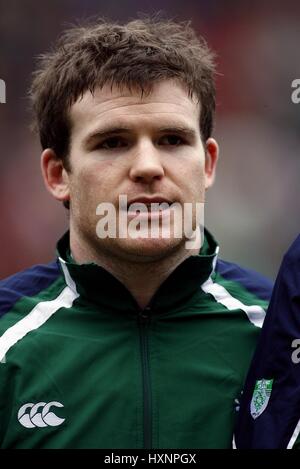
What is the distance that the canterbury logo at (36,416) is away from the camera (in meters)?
1.64

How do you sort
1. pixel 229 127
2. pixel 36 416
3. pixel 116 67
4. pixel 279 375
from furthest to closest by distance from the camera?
1. pixel 229 127
2. pixel 116 67
3. pixel 36 416
4. pixel 279 375

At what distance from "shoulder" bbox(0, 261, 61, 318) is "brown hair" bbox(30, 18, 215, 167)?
27 cm

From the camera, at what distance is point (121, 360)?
171cm

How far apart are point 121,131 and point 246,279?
52 centimetres

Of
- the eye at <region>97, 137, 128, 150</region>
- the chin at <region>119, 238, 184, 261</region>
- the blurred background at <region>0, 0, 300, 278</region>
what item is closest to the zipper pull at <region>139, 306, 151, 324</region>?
Result: the chin at <region>119, 238, 184, 261</region>

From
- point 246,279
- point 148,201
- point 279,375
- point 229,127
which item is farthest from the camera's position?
point 229,127

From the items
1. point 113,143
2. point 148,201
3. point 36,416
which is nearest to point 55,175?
point 113,143

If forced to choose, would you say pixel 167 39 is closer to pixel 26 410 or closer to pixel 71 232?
pixel 71 232

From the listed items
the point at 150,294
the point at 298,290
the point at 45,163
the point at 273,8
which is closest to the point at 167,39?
the point at 45,163

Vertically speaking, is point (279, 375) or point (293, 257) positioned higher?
point (293, 257)

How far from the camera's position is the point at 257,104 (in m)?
4.65

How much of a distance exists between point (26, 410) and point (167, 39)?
0.95 metres

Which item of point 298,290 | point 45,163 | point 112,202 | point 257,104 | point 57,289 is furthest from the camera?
point 257,104

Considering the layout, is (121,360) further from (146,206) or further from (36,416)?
(146,206)
